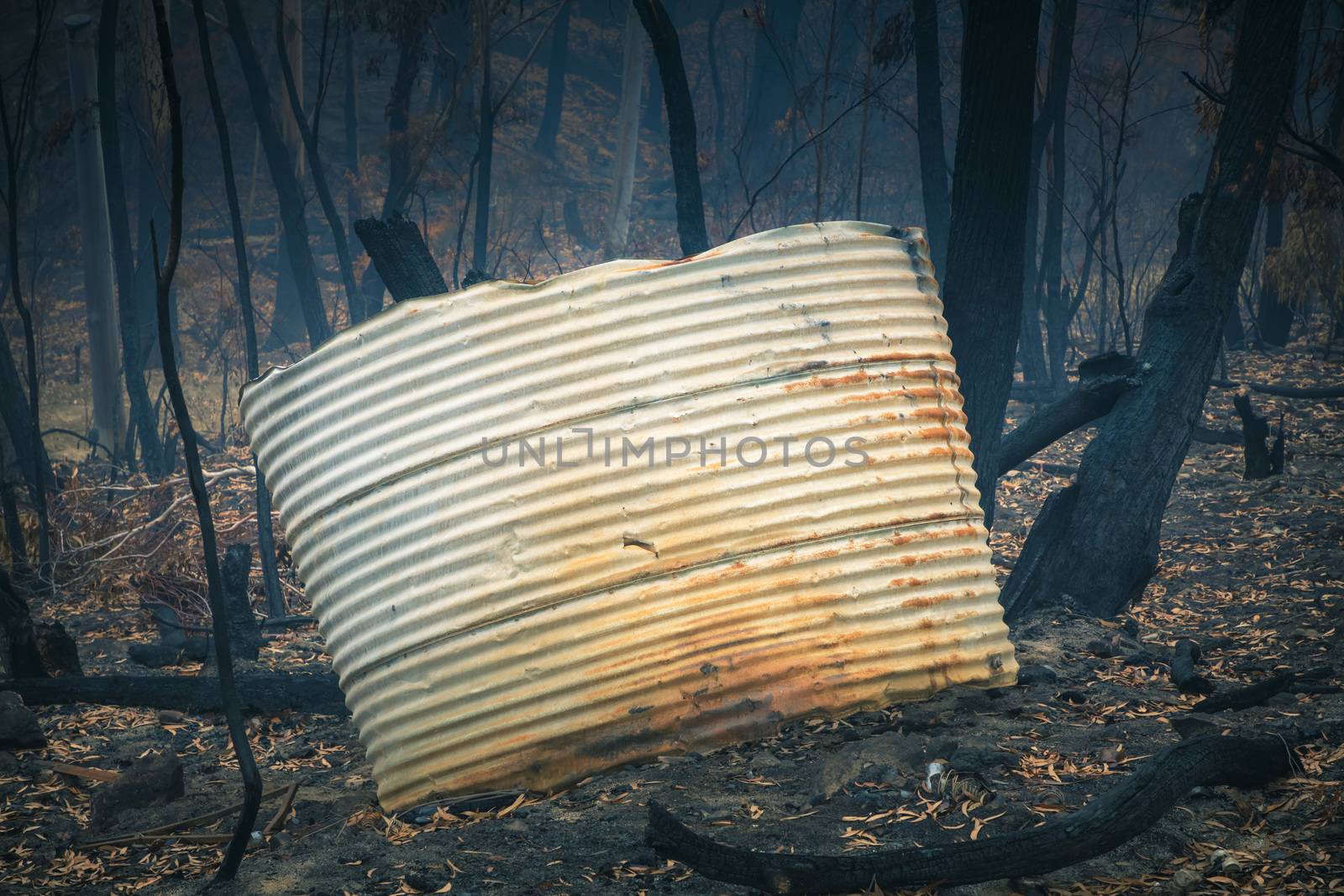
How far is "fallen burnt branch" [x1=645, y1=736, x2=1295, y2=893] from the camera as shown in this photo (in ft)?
6.87

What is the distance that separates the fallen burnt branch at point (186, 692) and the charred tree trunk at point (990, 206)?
10.5 ft

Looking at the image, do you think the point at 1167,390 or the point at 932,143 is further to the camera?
the point at 932,143

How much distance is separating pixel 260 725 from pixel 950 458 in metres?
3.02

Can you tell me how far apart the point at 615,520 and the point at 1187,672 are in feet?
7.45

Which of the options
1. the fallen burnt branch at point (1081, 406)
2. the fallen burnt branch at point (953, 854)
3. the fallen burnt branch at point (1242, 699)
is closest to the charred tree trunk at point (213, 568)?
the fallen burnt branch at point (953, 854)

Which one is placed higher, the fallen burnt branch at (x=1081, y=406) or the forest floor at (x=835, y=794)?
the fallen burnt branch at (x=1081, y=406)

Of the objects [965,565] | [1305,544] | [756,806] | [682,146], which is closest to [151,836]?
[756,806]

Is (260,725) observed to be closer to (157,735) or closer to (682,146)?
(157,735)

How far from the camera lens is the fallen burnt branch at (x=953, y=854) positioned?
6.87 ft

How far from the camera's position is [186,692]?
4199 millimetres

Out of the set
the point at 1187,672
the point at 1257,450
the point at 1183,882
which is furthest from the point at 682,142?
the point at 1257,450

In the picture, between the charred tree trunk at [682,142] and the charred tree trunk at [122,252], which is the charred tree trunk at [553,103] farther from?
the charred tree trunk at [682,142]

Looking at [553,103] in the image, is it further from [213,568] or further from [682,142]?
[213,568]

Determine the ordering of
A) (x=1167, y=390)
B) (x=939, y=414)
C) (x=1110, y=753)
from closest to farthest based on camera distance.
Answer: (x=1110, y=753), (x=939, y=414), (x=1167, y=390)
